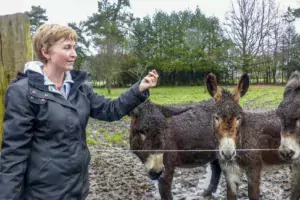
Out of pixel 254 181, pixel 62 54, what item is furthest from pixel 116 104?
pixel 254 181

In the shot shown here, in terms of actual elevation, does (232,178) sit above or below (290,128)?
below

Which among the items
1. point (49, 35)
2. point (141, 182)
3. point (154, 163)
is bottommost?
point (141, 182)

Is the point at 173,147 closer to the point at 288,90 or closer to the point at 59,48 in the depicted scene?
the point at 288,90

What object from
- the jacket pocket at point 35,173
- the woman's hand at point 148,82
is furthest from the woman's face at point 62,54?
the jacket pocket at point 35,173

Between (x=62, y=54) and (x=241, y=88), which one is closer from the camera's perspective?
(x=62, y=54)

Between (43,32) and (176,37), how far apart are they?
965 inches

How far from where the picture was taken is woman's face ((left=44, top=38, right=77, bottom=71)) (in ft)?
7.35

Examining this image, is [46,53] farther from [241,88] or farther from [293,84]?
[293,84]

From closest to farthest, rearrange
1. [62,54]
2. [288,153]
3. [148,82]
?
[62,54]
[148,82]
[288,153]

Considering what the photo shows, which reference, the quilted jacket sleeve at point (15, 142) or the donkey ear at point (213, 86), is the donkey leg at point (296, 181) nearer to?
the donkey ear at point (213, 86)

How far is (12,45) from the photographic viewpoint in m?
2.86

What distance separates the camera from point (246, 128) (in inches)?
160

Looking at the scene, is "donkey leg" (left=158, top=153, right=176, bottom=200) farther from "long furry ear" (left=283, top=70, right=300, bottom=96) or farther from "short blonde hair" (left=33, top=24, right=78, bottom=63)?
"short blonde hair" (left=33, top=24, right=78, bottom=63)

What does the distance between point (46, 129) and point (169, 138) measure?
2.66m
